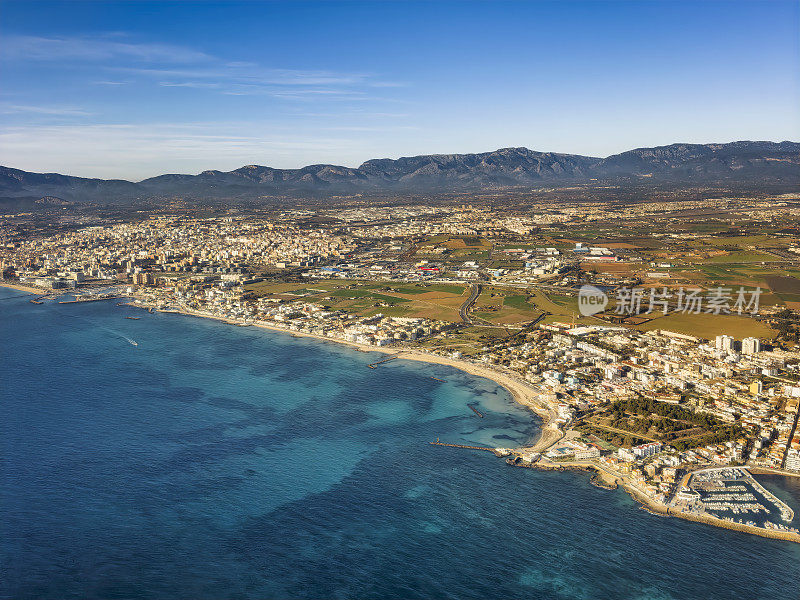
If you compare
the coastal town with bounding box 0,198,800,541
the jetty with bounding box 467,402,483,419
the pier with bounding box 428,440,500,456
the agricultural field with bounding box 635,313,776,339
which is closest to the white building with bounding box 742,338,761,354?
the coastal town with bounding box 0,198,800,541

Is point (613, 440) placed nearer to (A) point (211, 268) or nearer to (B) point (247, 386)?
(B) point (247, 386)

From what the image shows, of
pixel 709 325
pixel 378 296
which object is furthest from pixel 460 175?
pixel 709 325

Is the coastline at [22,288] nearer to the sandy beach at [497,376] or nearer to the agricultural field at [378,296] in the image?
the agricultural field at [378,296]

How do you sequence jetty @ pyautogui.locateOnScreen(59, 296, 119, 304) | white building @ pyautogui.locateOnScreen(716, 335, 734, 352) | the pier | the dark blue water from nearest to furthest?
the dark blue water < the pier < white building @ pyautogui.locateOnScreen(716, 335, 734, 352) < jetty @ pyautogui.locateOnScreen(59, 296, 119, 304)

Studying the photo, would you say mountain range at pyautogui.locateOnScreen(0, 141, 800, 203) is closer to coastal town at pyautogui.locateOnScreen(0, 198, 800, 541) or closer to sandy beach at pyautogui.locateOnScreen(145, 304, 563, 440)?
coastal town at pyautogui.locateOnScreen(0, 198, 800, 541)

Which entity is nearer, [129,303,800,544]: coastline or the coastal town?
[129,303,800,544]: coastline

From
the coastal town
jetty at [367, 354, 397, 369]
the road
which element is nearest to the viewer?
the coastal town

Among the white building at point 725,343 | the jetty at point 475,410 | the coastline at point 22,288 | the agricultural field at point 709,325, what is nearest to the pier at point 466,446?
the jetty at point 475,410

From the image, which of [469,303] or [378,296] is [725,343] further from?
[378,296]
